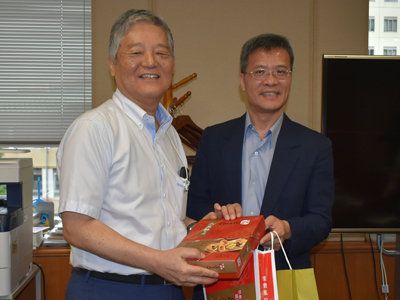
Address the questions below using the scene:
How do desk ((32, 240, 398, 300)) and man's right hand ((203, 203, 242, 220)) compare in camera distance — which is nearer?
man's right hand ((203, 203, 242, 220))

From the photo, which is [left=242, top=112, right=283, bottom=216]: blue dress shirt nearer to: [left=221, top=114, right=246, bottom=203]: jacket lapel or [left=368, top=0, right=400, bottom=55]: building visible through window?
[left=221, top=114, right=246, bottom=203]: jacket lapel

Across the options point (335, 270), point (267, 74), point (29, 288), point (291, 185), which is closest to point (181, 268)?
point (291, 185)

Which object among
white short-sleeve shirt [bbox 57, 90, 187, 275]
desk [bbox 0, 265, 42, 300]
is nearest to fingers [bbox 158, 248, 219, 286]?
white short-sleeve shirt [bbox 57, 90, 187, 275]

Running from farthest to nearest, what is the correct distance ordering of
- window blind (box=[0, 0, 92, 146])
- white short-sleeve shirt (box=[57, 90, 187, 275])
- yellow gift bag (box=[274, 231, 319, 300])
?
window blind (box=[0, 0, 92, 146]) < yellow gift bag (box=[274, 231, 319, 300]) < white short-sleeve shirt (box=[57, 90, 187, 275])

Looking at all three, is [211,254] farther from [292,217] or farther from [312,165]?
[312,165]

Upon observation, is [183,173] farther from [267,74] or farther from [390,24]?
[390,24]

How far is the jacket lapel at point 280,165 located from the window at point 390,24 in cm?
191

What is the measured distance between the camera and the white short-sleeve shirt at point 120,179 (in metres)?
1.09

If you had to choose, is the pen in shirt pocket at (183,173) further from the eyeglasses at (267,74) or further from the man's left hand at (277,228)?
the eyeglasses at (267,74)

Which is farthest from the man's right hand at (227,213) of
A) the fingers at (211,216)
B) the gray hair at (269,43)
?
the gray hair at (269,43)

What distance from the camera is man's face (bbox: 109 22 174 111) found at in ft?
4.29

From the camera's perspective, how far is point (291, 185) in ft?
5.05

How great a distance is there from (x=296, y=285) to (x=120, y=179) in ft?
2.25

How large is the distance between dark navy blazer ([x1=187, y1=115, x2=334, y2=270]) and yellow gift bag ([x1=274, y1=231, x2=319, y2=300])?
0.65 feet
